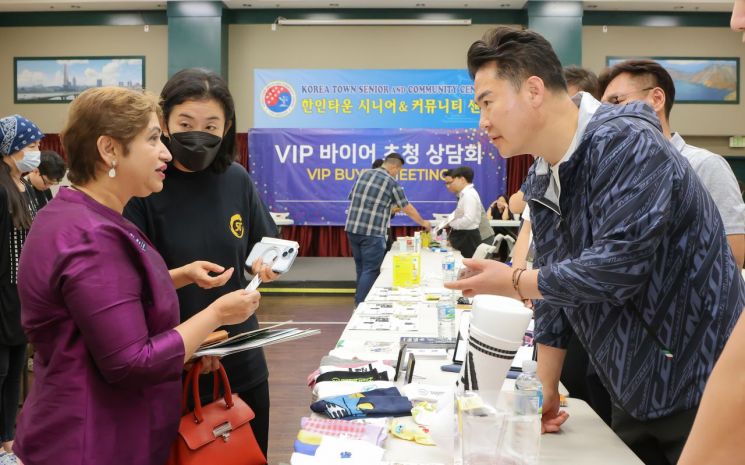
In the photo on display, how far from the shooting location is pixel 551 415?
4.76ft

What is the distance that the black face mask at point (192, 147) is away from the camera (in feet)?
5.57

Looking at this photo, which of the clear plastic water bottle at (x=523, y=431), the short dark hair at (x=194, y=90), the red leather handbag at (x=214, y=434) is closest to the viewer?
the clear plastic water bottle at (x=523, y=431)

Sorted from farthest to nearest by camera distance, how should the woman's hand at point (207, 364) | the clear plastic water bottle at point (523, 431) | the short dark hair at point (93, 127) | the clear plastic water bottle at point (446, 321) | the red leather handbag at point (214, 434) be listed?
the clear plastic water bottle at point (446, 321) → the woman's hand at point (207, 364) → the red leather handbag at point (214, 434) → the short dark hair at point (93, 127) → the clear plastic water bottle at point (523, 431)

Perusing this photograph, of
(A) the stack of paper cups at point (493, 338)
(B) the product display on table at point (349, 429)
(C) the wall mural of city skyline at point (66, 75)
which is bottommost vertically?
(B) the product display on table at point (349, 429)

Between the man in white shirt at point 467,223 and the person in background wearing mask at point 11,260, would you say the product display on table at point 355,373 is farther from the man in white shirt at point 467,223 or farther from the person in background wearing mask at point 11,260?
the man in white shirt at point 467,223

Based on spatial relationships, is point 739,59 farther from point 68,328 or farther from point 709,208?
point 68,328

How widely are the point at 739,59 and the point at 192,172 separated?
9849mm

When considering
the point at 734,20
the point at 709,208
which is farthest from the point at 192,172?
the point at 734,20

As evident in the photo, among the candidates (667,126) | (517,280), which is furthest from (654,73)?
(517,280)

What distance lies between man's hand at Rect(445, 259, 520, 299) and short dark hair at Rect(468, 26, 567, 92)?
381 millimetres

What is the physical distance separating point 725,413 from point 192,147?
4.75 ft

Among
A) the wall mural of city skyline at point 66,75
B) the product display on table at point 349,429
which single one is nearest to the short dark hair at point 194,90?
the product display on table at point 349,429

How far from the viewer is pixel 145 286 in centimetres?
133

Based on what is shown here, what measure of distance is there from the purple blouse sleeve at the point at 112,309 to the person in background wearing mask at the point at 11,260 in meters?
1.93
